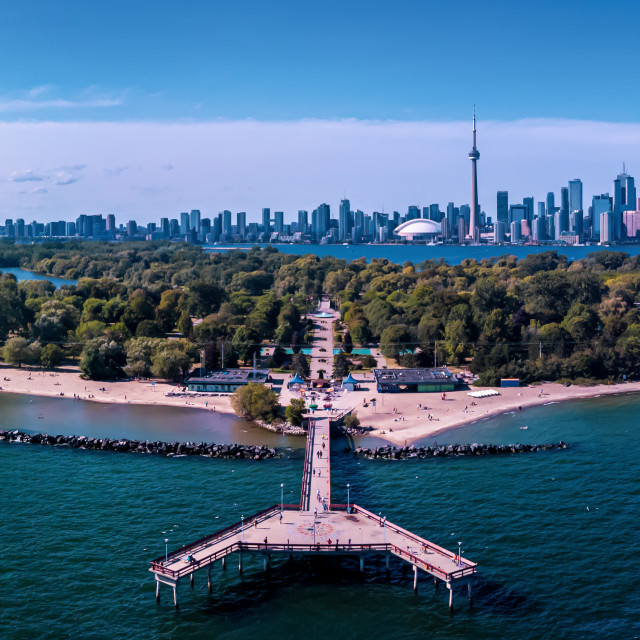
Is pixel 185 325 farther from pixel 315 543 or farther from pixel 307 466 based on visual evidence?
pixel 315 543

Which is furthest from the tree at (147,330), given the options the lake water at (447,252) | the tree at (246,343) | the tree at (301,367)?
the lake water at (447,252)

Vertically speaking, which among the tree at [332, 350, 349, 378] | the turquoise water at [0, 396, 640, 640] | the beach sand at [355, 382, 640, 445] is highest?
the tree at [332, 350, 349, 378]

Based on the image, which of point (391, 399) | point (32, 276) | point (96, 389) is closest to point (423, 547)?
point (391, 399)

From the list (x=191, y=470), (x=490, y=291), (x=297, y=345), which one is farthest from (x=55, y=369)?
(x=490, y=291)

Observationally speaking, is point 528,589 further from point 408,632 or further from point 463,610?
point 408,632

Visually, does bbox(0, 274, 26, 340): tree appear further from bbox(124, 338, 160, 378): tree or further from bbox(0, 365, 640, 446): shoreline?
bbox(124, 338, 160, 378): tree

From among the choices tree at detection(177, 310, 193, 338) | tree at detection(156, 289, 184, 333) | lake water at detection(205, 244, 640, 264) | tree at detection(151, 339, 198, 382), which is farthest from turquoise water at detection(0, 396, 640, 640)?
lake water at detection(205, 244, 640, 264)
